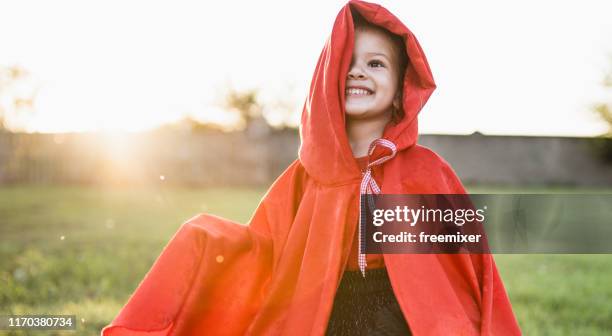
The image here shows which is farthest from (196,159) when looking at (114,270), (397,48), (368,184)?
(368,184)

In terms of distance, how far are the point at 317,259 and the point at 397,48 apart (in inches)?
40.4

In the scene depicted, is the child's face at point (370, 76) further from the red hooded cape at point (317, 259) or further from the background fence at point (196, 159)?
the background fence at point (196, 159)

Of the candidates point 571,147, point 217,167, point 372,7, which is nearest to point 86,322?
point 372,7

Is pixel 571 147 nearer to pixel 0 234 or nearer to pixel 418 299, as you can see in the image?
pixel 0 234

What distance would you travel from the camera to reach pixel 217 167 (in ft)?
55.8

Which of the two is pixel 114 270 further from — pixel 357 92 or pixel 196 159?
pixel 196 159

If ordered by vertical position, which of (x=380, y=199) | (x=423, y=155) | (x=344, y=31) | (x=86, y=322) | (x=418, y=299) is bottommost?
(x=86, y=322)

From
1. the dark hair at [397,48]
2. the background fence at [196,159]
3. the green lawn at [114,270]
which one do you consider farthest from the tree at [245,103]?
the dark hair at [397,48]

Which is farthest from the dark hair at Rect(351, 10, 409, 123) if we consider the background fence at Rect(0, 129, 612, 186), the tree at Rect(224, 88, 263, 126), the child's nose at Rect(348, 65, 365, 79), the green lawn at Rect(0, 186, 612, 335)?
the tree at Rect(224, 88, 263, 126)

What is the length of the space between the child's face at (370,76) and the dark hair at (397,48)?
0.02 meters

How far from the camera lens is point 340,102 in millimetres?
2562

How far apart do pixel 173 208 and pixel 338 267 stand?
27.6ft

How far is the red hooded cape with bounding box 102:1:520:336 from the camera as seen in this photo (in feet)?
7.16

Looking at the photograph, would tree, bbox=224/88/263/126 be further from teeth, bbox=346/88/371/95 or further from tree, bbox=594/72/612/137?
teeth, bbox=346/88/371/95
